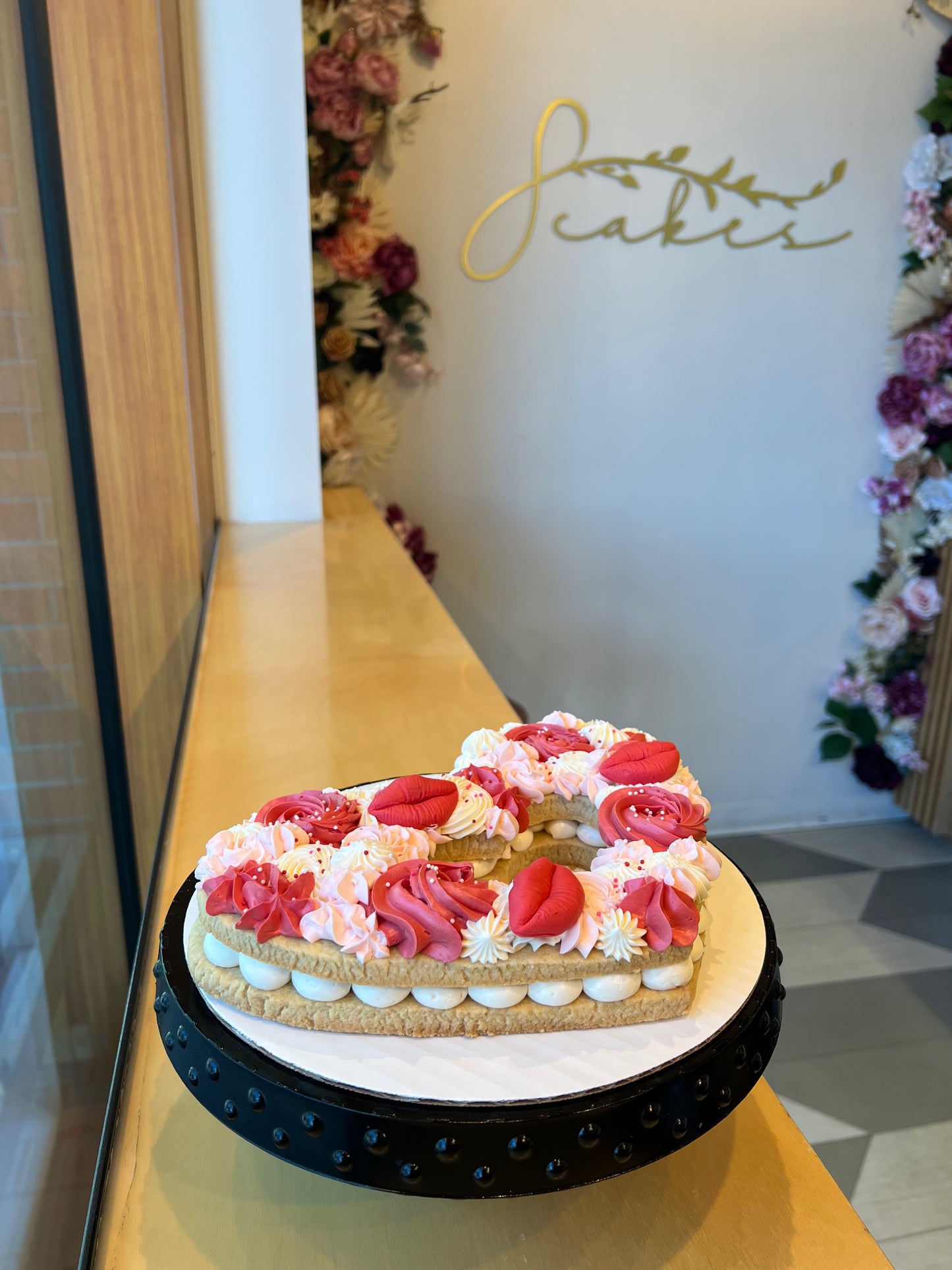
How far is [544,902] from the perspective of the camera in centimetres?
45

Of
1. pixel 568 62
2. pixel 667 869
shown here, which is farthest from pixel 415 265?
pixel 667 869

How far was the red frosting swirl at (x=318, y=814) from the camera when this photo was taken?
0.51 metres

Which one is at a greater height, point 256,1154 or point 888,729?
point 256,1154

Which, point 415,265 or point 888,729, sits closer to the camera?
point 415,265

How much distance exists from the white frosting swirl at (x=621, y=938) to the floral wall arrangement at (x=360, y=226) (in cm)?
197

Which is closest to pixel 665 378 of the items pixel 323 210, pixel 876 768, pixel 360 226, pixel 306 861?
pixel 360 226

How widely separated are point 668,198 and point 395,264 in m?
0.74

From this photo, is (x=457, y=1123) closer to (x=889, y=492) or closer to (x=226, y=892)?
(x=226, y=892)

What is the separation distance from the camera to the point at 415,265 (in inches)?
93.3

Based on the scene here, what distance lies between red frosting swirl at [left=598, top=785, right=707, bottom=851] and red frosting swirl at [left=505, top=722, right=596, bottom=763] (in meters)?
0.07

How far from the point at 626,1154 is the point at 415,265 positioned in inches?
89.6

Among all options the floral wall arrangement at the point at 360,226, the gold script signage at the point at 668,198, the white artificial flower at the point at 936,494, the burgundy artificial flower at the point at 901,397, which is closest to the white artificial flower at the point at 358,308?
the floral wall arrangement at the point at 360,226

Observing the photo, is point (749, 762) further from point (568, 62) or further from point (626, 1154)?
point (626, 1154)

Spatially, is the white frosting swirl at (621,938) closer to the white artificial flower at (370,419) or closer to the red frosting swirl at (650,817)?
the red frosting swirl at (650,817)
